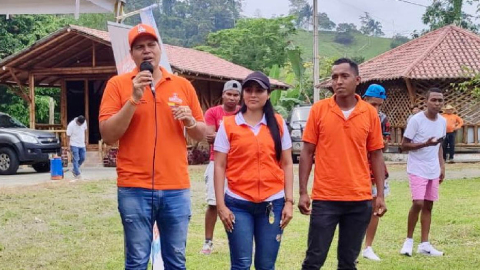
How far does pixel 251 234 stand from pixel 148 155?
3.07 ft

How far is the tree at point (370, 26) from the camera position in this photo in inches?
4355

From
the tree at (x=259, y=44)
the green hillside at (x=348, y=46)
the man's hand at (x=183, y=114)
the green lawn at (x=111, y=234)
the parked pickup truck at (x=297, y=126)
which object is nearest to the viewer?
the man's hand at (x=183, y=114)

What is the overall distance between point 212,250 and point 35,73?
16412 millimetres

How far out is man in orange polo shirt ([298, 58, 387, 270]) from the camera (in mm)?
4477

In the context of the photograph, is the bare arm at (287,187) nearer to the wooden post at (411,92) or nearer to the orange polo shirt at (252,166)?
the orange polo shirt at (252,166)

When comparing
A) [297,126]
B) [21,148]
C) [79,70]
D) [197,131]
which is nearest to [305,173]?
[197,131]

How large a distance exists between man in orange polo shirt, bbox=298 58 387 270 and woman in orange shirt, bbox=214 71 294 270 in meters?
0.40

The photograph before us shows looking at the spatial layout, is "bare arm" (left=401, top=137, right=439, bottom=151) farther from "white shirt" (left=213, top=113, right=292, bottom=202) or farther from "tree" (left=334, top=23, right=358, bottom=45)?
"tree" (left=334, top=23, right=358, bottom=45)

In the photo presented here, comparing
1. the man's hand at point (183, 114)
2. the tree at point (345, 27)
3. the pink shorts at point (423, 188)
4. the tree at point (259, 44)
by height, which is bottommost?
the pink shorts at point (423, 188)

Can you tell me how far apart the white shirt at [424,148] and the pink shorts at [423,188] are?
0.05m

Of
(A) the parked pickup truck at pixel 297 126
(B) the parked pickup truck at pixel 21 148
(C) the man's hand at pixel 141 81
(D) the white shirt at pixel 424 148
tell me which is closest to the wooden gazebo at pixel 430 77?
(A) the parked pickup truck at pixel 297 126

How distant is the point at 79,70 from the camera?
20781mm

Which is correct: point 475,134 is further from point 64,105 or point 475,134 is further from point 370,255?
point 370,255

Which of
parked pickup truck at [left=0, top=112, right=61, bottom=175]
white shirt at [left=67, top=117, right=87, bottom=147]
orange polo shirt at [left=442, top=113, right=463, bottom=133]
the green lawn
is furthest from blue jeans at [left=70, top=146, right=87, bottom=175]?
orange polo shirt at [left=442, top=113, right=463, bottom=133]
